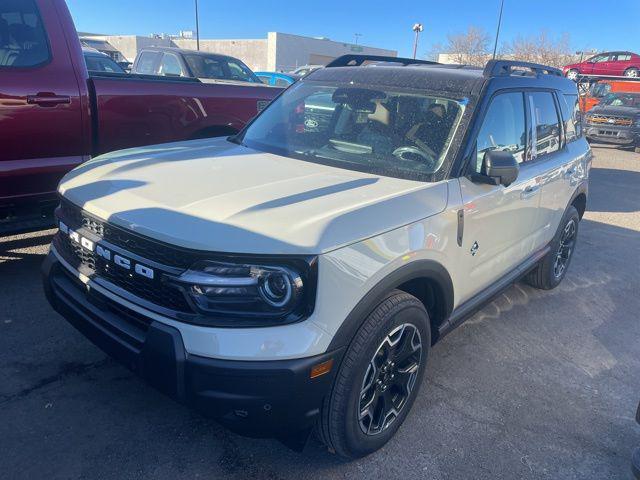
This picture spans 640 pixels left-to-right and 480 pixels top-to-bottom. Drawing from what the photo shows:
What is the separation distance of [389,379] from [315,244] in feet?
3.27

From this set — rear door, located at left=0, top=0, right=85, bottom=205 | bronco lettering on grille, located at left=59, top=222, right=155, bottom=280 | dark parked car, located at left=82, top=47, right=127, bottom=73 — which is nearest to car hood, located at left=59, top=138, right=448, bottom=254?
bronco lettering on grille, located at left=59, top=222, right=155, bottom=280

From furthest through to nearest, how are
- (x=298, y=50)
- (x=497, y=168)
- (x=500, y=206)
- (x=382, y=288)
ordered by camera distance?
(x=298, y=50)
(x=500, y=206)
(x=497, y=168)
(x=382, y=288)

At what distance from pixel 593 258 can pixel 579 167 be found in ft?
5.75

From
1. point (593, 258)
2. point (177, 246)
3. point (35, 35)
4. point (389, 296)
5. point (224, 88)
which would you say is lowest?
point (593, 258)

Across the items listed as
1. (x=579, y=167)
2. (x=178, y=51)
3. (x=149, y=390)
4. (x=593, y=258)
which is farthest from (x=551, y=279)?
(x=178, y=51)

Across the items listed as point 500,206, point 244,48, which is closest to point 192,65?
point 500,206

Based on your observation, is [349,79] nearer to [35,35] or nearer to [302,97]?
[302,97]

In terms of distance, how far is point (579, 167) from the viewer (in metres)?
4.70

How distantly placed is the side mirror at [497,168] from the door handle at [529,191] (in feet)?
2.21

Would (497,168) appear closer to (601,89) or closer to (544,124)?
(544,124)

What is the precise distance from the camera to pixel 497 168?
2.82m

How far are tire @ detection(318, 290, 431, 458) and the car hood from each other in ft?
1.42

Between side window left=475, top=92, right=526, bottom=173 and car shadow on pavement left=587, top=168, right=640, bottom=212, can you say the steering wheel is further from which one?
car shadow on pavement left=587, top=168, right=640, bottom=212

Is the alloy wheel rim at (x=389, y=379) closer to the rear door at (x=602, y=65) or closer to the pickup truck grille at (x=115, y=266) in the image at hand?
the pickup truck grille at (x=115, y=266)
